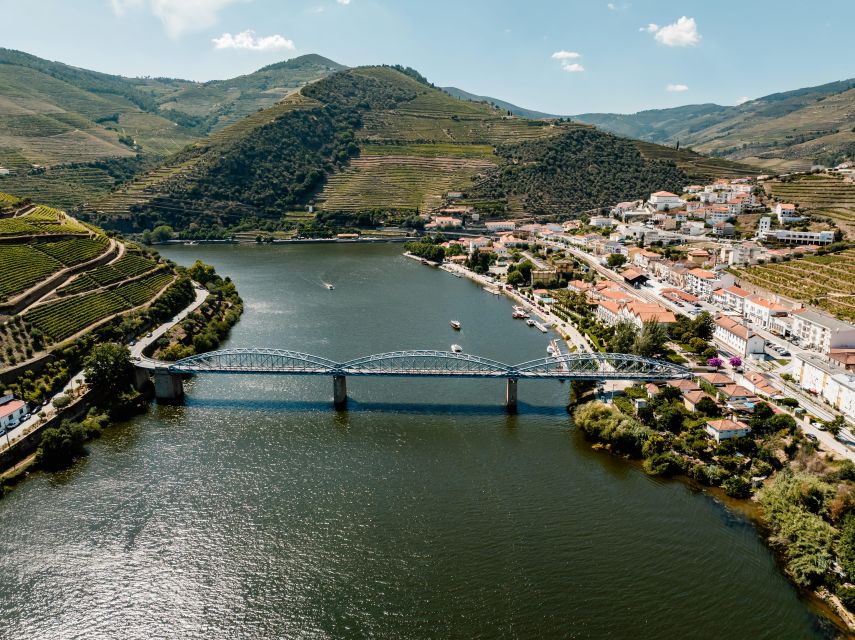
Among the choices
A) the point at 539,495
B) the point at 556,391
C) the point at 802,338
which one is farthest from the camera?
the point at 802,338

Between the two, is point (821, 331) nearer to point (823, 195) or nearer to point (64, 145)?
point (823, 195)

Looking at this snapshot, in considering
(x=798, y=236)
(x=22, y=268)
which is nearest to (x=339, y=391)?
(x=22, y=268)

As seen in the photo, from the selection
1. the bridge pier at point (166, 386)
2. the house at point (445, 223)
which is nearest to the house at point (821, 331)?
the bridge pier at point (166, 386)

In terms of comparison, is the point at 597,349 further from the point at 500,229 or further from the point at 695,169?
the point at 695,169

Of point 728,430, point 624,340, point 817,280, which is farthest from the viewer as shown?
point 817,280

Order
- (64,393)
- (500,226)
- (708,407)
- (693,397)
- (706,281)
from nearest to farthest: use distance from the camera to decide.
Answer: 1. (708,407)
2. (693,397)
3. (64,393)
4. (706,281)
5. (500,226)

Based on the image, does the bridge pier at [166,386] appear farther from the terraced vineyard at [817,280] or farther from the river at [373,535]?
the terraced vineyard at [817,280]

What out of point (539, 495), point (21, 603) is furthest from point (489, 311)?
point (21, 603)
